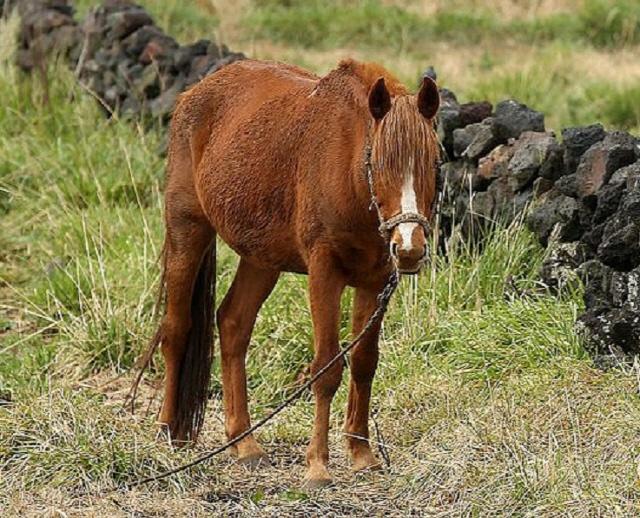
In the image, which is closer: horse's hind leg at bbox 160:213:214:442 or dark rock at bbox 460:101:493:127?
horse's hind leg at bbox 160:213:214:442

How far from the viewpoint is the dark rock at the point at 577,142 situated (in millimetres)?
8070

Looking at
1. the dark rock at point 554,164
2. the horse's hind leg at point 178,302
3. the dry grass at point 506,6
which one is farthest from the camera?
the dry grass at point 506,6

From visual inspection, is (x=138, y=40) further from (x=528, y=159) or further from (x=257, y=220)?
(x=257, y=220)

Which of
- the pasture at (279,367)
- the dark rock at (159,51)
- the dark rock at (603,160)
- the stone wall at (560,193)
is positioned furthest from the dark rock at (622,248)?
the dark rock at (159,51)

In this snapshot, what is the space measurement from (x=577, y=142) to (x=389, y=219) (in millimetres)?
2784

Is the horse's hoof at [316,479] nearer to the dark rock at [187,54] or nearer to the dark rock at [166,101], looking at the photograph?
the dark rock at [166,101]

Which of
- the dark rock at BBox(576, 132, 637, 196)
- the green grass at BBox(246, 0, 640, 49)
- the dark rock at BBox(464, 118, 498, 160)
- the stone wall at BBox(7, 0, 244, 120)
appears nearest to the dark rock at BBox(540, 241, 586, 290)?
the dark rock at BBox(576, 132, 637, 196)

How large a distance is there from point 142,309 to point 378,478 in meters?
2.42

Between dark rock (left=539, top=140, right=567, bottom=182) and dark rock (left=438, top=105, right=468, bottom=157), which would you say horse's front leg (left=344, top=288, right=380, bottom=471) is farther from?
dark rock (left=438, top=105, right=468, bottom=157)

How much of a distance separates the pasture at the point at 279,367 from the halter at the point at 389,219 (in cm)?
96

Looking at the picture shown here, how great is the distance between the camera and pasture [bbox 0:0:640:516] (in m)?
5.95

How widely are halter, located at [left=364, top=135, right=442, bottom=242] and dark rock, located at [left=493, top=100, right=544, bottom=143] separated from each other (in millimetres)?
2976

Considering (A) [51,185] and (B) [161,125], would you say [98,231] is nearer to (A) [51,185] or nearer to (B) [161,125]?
(A) [51,185]

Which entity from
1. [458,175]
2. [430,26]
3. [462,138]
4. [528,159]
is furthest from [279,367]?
[430,26]
